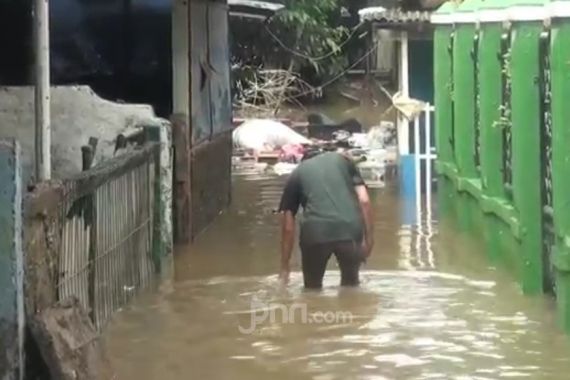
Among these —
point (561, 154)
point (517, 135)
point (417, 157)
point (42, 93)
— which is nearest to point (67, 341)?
point (42, 93)

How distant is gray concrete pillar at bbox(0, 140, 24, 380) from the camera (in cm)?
654

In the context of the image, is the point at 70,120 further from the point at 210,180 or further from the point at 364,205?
the point at 210,180

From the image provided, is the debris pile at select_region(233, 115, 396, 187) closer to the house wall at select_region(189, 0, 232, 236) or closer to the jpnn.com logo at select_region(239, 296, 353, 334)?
the house wall at select_region(189, 0, 232, 236)

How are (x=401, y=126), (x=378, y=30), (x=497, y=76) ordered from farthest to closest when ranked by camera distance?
(x=378, y=30)
(x=401, y=126)
(x=497, y=76)

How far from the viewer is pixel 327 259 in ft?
36.5

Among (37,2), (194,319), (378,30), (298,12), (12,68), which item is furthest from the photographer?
(298,12)

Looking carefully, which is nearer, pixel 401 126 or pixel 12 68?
pixel 12 68

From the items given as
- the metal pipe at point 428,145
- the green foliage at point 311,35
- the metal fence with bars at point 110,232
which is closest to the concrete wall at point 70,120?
the metal fence with bars at point 110,232

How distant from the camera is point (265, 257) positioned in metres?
13.8

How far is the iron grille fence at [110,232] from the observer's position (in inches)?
325

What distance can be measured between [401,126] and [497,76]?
7.81 m

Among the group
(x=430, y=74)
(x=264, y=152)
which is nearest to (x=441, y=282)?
(x=430, y=74)

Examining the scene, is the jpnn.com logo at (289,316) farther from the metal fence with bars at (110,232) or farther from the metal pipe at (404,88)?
the metal pipe at (404,88)

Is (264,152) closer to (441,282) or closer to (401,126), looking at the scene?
(401,126)
